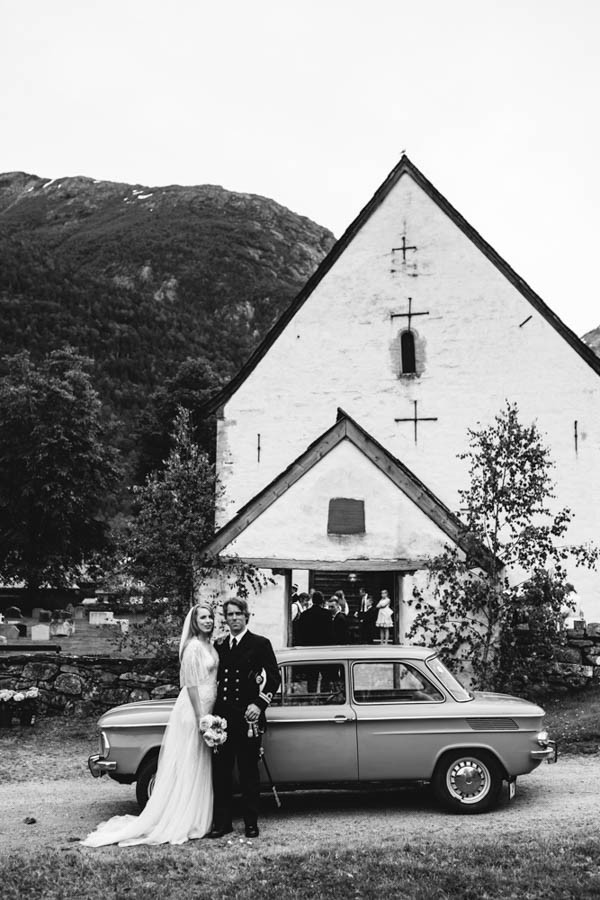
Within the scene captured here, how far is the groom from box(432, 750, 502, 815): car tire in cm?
172

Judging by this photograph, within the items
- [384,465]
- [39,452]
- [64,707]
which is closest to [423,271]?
[384,465]

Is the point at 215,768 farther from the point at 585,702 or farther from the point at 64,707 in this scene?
the point at 585,702

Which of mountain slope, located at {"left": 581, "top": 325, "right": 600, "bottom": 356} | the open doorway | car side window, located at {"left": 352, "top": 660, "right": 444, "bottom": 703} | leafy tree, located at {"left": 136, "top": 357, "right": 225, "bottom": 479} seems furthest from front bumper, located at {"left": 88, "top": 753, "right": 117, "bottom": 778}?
mountain slope, located at {"left": 581, "top": 325, "right": 600, "bottom": 356}

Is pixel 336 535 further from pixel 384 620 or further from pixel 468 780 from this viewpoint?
pixel 468 780

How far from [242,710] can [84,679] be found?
6665 mm

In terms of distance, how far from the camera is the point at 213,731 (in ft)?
25.1

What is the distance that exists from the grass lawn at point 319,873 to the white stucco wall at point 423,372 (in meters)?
12.7

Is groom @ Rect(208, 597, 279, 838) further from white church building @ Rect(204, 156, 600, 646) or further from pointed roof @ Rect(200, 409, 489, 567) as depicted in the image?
white church building @ Rect(204, 156, 600, 646)

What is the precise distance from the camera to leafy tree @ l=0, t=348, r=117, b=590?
36.9m

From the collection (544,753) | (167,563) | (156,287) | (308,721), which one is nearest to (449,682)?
(544,753)

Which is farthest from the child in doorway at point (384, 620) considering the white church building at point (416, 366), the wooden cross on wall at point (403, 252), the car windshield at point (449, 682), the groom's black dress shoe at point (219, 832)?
the groom's black dress shoe at point (219, 832)

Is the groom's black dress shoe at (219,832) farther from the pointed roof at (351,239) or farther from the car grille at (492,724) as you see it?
the pointed roof at (351,239)

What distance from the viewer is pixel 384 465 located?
14117 millimetres

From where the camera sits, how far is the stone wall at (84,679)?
13523 mm
